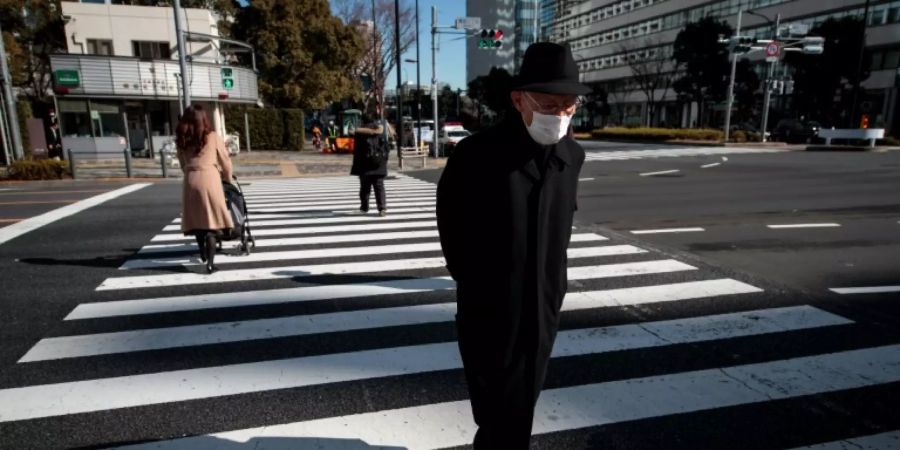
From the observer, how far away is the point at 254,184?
1456 centimetres

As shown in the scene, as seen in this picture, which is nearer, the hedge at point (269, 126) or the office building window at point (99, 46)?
the office building window at point (99, 46)

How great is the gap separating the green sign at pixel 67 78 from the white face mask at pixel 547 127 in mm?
25646

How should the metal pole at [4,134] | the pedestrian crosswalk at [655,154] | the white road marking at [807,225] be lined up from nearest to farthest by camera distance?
the white road marking at [807,225] → the metal pole at [4,134] → the pedestrian crosswalk at [655,154]

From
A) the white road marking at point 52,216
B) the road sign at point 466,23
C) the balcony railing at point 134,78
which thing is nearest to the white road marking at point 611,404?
the white road marking at point 52,216

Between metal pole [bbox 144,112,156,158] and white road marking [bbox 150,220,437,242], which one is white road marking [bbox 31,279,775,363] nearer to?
white road marking [bbox 150,220,437,242]

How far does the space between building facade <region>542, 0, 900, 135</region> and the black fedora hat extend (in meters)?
42.0

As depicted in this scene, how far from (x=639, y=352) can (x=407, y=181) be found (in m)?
11.9

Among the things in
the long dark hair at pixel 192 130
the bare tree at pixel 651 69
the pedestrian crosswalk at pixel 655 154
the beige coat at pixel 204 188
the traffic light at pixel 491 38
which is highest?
the bare tree at pixel 651 69

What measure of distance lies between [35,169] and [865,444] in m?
19.3

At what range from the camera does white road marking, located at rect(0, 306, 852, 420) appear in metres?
2.97

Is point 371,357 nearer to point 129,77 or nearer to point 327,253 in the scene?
point 327,253

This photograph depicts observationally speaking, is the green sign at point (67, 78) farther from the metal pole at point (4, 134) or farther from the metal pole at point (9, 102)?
the metal pole at point (9, 102)

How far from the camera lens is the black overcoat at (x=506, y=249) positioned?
1.85m

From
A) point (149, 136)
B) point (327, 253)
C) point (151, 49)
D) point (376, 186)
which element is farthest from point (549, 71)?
point (151, 49)
